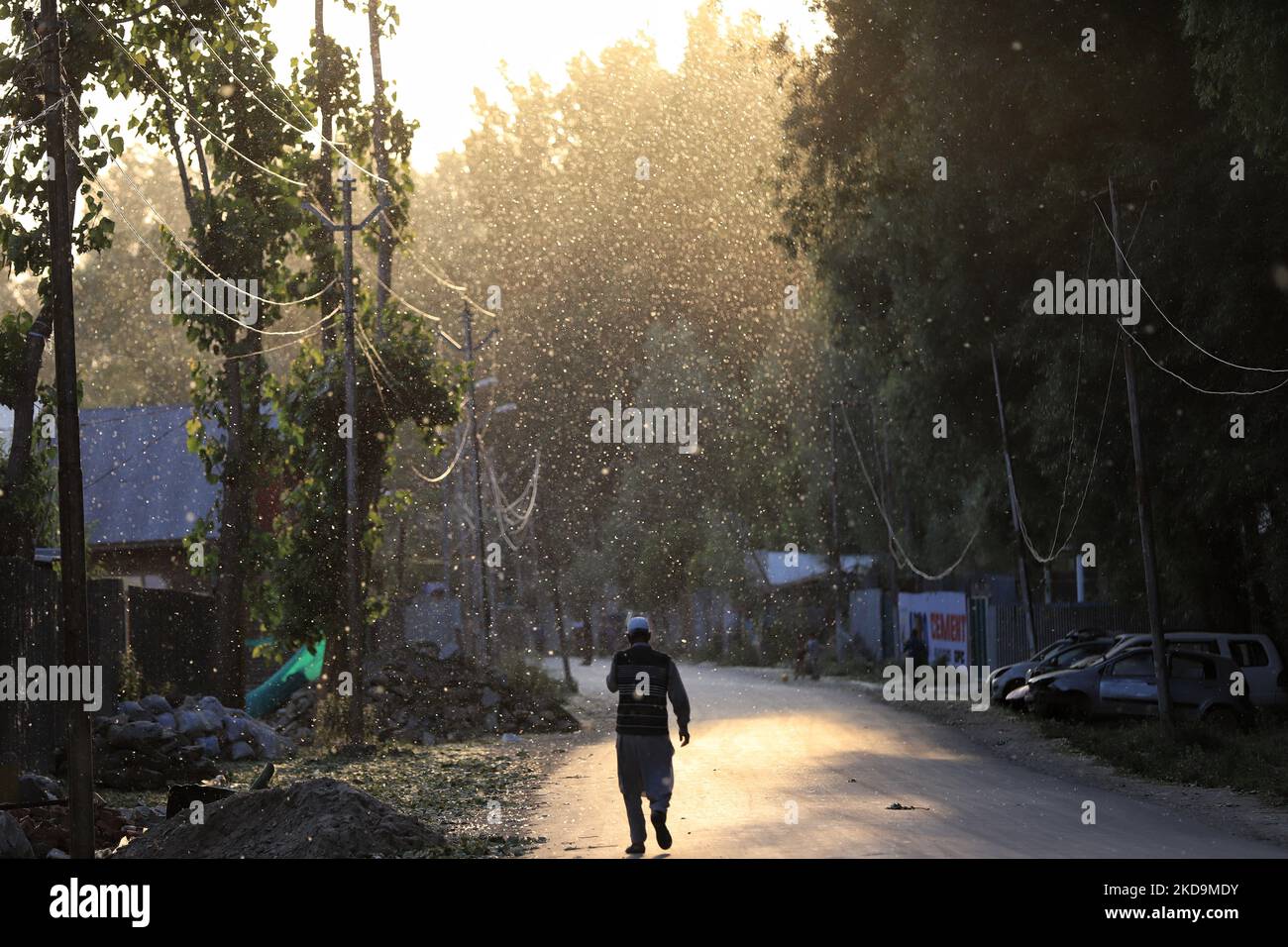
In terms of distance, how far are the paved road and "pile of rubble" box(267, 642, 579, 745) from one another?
2.88 metres

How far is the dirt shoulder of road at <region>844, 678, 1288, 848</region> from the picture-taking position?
1855cm

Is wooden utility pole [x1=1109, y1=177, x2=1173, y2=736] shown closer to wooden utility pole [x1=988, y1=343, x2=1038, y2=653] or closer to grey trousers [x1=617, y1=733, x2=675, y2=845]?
wooden utility pole [x1=988, y1=343, x2=1038, y2=653]

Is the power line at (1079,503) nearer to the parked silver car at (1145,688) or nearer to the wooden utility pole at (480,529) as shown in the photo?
the parked silver car at (1145,688)

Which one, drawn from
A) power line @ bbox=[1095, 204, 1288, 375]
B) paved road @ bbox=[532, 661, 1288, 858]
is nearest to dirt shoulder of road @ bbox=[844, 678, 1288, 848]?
paved road @ bbox=[532, 661, 1288, 858]

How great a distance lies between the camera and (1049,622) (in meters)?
45.2

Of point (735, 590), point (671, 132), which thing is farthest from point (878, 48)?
point (671, 132)

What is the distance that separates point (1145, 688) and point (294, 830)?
1892 centimetres

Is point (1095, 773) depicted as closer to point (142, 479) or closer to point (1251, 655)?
point (1251, 655)

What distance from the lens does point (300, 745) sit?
102 feet

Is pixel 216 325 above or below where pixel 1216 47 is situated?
below

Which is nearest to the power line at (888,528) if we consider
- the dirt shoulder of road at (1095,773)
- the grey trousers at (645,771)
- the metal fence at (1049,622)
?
the metal fence at (1049,622)
